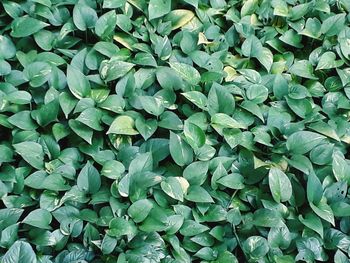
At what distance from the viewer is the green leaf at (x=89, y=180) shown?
5.82 feet

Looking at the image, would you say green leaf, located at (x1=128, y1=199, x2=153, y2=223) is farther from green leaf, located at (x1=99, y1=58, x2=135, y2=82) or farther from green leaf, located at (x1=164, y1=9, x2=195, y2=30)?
green leaf, located at (x1=164, y1=9, x2=195, y2=30)

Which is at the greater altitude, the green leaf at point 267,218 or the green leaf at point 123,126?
the green leaf at point 123,126

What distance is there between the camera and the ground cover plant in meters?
1.73

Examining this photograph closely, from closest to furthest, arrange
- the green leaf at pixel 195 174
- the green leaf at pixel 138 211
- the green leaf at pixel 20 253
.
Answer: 1. the green leaf at pixel 20 253
2. the green leaf at pixel 138 211
3. the green leaf at pixel 195 174

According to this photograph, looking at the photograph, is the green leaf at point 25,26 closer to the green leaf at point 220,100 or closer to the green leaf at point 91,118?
the green leaf at point 91,118

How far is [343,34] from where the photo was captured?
2264 millimetres

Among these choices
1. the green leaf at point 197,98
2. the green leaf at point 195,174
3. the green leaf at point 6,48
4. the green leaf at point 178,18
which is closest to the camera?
the green leaf at point 195,174

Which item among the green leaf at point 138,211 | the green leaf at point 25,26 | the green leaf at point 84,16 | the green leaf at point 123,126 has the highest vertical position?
the green leaf at point 84,16

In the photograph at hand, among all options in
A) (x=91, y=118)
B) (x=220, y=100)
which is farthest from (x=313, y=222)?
(x=91, y=118)

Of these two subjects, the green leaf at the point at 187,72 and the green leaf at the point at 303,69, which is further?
the green leaf at the point at 303,69

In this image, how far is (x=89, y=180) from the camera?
5.84 ft

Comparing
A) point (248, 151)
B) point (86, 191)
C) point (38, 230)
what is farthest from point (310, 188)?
point (38, 230)

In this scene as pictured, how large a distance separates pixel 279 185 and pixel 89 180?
2.01 feet

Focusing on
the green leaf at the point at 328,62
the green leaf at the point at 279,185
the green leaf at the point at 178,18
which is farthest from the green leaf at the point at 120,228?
the green leaf at the point at 328,62
